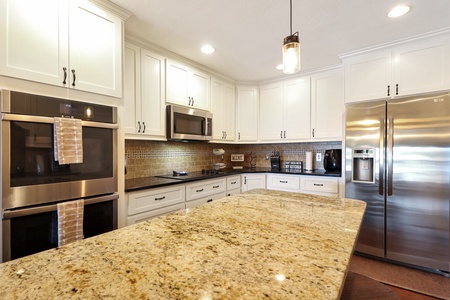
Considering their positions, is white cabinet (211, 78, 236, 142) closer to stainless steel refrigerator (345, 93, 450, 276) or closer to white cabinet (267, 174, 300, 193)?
white cabinet (267, 174, 300, 193)

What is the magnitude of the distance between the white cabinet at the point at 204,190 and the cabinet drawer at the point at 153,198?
0.35ft

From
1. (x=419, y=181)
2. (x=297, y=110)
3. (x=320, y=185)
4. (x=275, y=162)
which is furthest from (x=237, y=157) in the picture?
(x=419, y=181)

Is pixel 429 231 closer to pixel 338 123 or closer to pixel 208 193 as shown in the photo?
pixel 338 123

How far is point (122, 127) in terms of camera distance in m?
1.80

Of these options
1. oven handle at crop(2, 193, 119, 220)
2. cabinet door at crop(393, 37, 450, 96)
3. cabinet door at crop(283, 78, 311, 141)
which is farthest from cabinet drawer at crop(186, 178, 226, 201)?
cabinet door at crop(393, 37, 450, 96)

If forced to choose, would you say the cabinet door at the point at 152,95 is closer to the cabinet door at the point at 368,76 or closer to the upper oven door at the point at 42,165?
the upper oven door at the point at 42,165

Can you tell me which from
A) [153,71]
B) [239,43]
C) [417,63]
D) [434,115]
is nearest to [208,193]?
[153,71]

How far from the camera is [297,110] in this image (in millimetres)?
3473

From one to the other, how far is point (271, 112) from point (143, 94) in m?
2.13

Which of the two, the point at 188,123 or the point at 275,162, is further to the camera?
the point at 275,162

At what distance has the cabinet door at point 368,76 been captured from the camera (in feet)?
8.12

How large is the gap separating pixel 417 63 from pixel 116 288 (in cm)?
314

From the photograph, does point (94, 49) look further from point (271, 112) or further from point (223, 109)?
point (271, 112)

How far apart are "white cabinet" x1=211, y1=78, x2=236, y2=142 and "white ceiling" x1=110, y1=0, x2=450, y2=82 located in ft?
2.15
